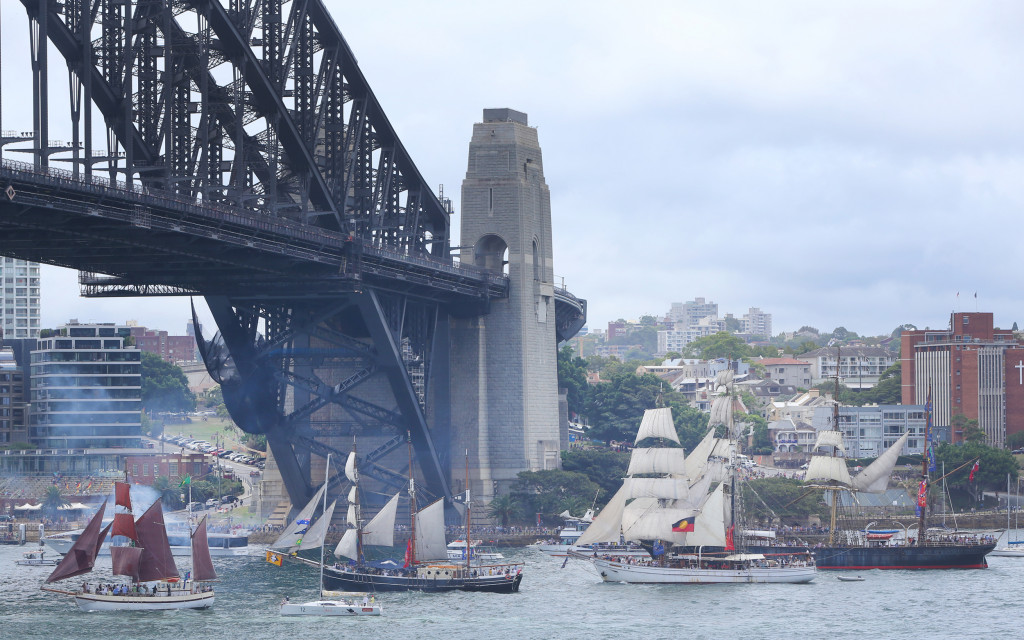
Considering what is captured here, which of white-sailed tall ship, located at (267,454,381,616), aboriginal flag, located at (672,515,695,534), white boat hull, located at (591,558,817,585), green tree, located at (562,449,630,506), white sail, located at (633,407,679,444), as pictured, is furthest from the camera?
green tree, located at (562,449,630,506)

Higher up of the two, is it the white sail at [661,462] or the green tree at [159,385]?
the green tree at [159,385]

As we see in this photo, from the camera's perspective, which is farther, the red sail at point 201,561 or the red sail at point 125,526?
the red sail at point 201,561

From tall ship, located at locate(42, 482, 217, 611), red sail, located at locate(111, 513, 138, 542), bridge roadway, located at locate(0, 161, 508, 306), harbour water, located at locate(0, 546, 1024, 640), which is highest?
bridge roadway, located at locate(0, 161, 508, 306)

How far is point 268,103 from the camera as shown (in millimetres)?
88125

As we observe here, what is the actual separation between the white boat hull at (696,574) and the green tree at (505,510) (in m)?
18.6

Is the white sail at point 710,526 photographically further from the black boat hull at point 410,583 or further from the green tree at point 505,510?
the green tree at point 505,510

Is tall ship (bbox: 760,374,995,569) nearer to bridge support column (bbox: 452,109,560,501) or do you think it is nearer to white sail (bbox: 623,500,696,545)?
white sail (bbox: 623,500,696,545)

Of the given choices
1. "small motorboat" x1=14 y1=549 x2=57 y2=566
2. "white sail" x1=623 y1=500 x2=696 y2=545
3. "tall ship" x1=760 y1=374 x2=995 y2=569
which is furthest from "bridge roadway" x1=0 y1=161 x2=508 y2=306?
"tall ship" x1=760 y1=374 x2=995 y2=569

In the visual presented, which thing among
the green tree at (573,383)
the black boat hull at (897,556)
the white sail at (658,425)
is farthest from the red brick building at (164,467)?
the black boat hull at (897,556)

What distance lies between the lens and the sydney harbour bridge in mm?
72312

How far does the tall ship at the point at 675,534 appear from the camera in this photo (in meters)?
88.9

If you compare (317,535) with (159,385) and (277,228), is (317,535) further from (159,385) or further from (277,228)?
(159,385)

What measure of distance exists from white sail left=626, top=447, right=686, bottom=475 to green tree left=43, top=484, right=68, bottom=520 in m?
51.7

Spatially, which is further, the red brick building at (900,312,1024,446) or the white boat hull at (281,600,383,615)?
the red brick building at (900,312,1024,446)
